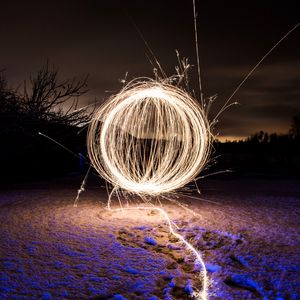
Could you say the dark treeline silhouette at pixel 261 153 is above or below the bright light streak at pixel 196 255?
above

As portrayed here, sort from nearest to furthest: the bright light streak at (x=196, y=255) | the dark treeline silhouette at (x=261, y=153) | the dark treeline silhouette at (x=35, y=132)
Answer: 1. the bright light streak at (x=196, y=255)
2. the dark treeline silhouette at (x=35, y=132)
3. the dark treeline silhouette at (x=261, y=153)

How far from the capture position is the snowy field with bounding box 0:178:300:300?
3.55 meters

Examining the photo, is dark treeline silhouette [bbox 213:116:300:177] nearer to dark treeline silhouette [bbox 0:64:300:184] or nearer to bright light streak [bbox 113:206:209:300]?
dark treeline silhouette [bbox 0:64:300:184]

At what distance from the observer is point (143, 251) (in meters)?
4.66

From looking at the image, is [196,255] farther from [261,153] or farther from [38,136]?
[261,153]

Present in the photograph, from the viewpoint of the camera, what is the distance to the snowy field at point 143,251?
3.55 m

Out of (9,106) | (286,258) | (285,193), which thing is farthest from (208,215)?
(9,106)

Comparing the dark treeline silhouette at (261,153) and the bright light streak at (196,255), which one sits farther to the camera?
the dark treeline silhouette at (261,153)

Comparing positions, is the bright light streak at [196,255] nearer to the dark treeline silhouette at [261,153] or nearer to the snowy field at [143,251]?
the snowy field at [143,251]

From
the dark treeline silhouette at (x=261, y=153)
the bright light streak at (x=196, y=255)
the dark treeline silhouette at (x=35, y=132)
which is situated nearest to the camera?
the bright light streak at (x=196, y=255)

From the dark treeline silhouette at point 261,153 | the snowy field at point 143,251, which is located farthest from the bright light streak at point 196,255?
the dark treeline silhouette at point 261,153

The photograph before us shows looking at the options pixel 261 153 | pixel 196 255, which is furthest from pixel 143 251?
pixel 261 153

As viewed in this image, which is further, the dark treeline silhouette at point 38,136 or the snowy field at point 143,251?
the dark treeline silhouette at point 38,136

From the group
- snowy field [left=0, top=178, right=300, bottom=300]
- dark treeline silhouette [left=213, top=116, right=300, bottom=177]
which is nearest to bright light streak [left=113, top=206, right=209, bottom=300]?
snowy field [left=0, top=178, right=300, bottom=300]
